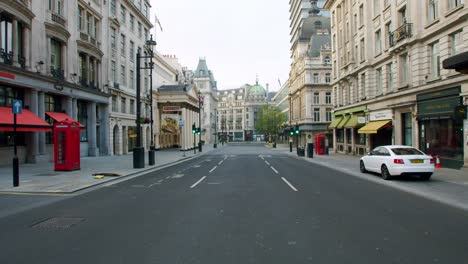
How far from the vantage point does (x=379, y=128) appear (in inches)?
1018

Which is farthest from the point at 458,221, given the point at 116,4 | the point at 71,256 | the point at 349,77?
the point at 116,4

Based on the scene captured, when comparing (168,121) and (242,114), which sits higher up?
(242,114)

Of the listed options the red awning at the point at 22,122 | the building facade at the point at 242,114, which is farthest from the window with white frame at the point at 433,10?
the building facade at the point at 242,114

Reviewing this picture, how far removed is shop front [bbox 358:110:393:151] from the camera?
25.9m

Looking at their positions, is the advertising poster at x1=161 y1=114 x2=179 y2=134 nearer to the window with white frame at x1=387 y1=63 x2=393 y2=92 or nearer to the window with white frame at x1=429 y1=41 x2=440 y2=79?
the window with white frame at x1=387 y1=63 x2=393 y2=92

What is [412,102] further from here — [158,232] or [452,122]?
[158,232]

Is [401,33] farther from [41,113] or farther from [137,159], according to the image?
[41,113]

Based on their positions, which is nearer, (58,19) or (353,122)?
(58,19)

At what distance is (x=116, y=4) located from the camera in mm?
36875

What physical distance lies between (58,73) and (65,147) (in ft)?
33.1

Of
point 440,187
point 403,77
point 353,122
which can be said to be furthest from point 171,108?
point 440,187

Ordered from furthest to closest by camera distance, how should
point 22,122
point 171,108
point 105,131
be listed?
point 171,108, point 105,131, point 22,122

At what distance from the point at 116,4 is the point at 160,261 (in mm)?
37601

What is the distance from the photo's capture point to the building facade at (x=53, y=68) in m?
21.4
